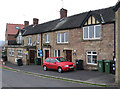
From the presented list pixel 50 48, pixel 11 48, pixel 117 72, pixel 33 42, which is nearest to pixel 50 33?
pixel 50 48

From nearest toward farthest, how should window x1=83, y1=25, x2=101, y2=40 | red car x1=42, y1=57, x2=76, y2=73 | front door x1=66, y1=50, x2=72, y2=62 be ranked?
red car x1=42, y1=57, x2=76, y2=73
window x1=83, y1=25, x2=101, y2=40
front door x1=66, y1=50, x2=72, y2=62

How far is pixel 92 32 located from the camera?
15.4 metres

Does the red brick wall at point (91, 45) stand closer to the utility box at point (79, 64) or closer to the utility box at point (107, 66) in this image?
the utility box at point (79, 64)

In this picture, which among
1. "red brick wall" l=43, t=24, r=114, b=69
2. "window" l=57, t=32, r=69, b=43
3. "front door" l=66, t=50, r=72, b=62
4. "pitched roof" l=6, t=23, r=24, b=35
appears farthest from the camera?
"pitched roof" l=6, t=23, r=24, b=35

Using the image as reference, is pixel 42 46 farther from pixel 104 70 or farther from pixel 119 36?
pixel 119 36

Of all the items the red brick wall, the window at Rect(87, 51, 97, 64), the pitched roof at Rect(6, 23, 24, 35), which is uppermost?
the pitched roof at Rect(6, 23, 24, 35)

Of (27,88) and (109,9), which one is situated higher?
(109,9)

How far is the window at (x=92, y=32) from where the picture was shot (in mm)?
14796

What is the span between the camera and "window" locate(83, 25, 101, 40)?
48.5 feet

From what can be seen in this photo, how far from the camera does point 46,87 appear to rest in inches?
348

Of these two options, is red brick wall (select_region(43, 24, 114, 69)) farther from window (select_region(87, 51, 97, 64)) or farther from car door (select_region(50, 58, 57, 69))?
car door (select_region(50, 58, 57, 69))

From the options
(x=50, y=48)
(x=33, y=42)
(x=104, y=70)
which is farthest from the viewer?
(x=33, y=42)

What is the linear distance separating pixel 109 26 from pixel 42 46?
12.6 m

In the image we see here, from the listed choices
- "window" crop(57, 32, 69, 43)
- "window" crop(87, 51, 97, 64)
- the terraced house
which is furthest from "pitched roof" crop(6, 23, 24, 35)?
"window" crop(87, 51, 97, 64)
